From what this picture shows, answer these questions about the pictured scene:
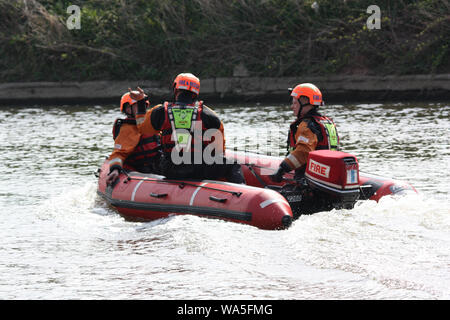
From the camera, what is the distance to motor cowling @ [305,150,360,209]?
6117mm

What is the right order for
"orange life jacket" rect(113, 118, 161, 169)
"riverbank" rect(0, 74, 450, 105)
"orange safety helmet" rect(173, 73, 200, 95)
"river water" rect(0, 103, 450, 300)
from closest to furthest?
"river water" rect(0, 103, 450, 300), "orange safety helmet" rect(173, 73, 200, 95), "orange life jacket" rect(113, 118, 161, 169), "riverbank" rect(0, 74, 450, 105)

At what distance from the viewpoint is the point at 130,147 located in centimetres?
762

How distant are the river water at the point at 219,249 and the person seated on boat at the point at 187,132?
1.90 ft

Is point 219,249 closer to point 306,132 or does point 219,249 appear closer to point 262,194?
point 262,194

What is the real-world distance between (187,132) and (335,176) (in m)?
1.48

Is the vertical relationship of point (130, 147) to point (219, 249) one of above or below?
above

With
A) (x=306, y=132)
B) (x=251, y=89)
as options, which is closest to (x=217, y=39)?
(x=251, y=89)

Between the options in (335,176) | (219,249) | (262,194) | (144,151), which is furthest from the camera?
(144,151)

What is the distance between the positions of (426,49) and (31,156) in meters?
9.92

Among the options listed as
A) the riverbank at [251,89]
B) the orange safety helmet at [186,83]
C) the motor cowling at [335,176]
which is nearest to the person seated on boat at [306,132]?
the motor cowling at [335,176]

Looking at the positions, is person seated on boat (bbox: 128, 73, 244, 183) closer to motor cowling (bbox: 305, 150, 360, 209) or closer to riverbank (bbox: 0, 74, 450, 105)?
motor cowling (bbox: 305, 150, 360, 209)

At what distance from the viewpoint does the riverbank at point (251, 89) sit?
16.8 m

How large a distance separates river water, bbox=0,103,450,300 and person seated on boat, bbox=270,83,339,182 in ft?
1.77

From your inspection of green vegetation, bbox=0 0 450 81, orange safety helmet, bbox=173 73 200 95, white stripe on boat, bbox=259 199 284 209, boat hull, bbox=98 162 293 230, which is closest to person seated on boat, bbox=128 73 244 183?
orange safety helmet, bbox=173 73 200 95
